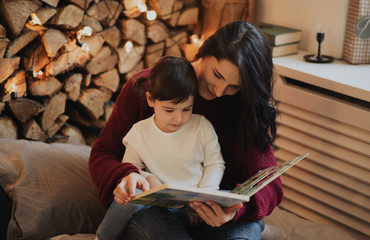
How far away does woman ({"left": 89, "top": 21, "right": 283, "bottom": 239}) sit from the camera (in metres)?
1.31

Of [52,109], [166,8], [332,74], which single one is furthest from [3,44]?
[332,74]

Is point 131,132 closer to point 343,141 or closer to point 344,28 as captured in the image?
point 343,141

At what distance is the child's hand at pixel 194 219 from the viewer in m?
1.42

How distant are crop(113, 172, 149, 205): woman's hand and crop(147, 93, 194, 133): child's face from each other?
17 cm

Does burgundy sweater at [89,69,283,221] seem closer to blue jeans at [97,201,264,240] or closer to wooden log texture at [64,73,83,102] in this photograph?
blue jeans at [97,201,264,240]

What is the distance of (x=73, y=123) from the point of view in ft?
7.07

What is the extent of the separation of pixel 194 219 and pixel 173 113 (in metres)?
0.34

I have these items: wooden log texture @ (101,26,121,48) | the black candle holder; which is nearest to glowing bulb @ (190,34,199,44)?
wooden log texture @ (101,26,121,48)

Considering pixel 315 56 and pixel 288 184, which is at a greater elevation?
pixel 315 56

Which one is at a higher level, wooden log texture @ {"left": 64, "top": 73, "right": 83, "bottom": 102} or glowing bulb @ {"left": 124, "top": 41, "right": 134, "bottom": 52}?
glowing bulb @ {"left": 124, "top": 41, "right": 134, "bottom": 52}

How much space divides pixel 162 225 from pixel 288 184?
2.98 ft

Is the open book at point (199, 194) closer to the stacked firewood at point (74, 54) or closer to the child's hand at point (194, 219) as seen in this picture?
the child's hand at point (194, 219)

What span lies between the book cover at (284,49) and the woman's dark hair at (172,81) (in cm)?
80

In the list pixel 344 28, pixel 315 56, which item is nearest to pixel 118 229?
pixel 315 56
